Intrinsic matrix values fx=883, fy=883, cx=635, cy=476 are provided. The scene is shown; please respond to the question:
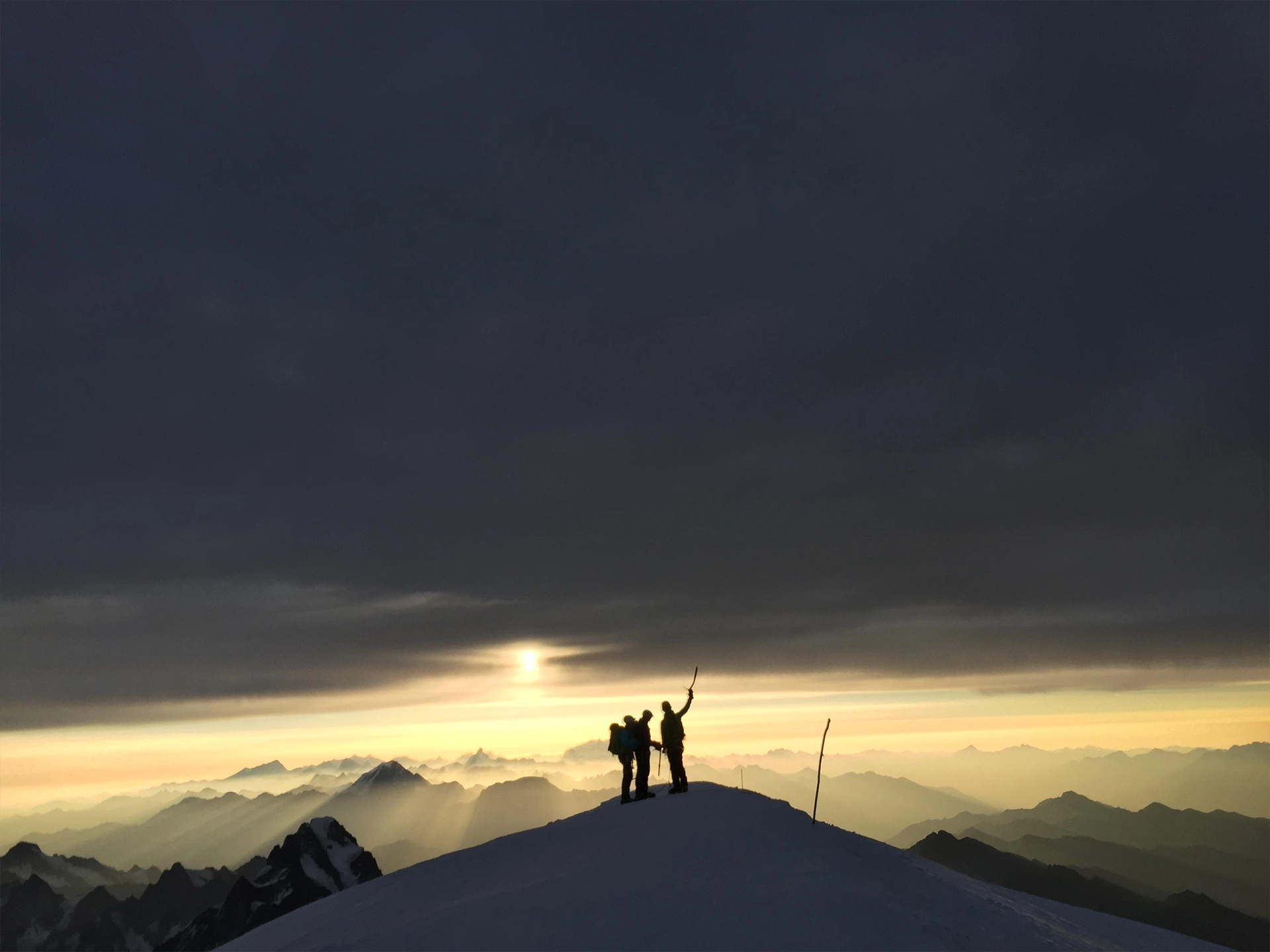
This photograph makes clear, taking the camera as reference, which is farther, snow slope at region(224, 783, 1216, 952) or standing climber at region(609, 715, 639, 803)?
standing climber at region(609, 715, 639, 803)

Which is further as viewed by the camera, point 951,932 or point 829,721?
point 829,721

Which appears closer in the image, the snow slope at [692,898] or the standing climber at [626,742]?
the snow slope at [692,898]

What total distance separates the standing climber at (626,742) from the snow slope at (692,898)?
2.19 meters

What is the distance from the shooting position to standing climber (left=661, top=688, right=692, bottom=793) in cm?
2480

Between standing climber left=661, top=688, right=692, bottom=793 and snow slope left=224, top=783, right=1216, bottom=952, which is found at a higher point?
standing climber left=661, top=688, right=692, bottom=793

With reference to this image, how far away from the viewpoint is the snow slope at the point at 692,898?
14258 mm

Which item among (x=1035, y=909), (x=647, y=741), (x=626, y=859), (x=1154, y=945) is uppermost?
(x=647, y=741)

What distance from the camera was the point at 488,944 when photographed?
49.8 ft

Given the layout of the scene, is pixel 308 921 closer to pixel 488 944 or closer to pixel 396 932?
pixel 396 932

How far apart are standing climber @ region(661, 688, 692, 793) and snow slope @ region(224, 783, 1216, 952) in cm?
180

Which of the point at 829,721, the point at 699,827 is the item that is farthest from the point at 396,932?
the point at 829,721

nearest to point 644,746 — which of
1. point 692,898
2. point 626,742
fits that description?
point 626,742

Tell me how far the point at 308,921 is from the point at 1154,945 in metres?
21.1

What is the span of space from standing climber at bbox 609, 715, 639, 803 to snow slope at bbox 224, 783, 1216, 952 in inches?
86.3
